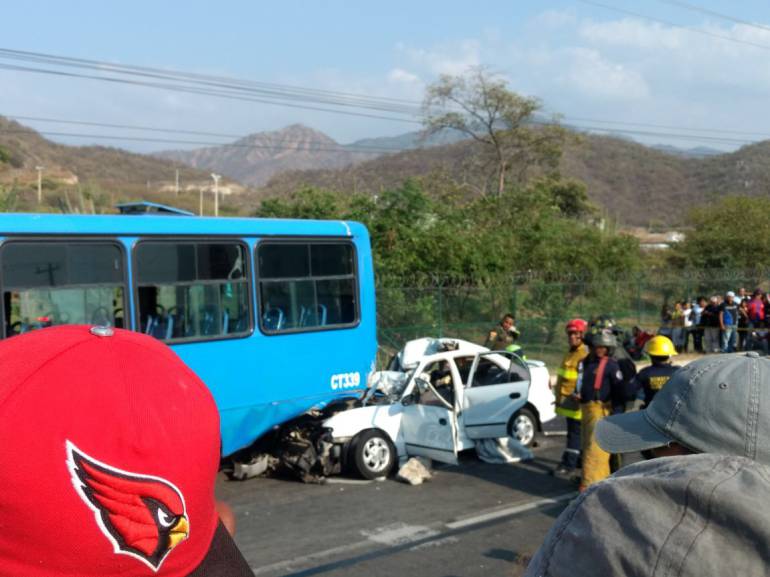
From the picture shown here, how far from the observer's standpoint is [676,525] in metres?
1.14

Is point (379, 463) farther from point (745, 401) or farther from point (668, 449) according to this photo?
point (745, 401)

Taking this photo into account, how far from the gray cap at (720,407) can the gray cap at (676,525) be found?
619 millimetres

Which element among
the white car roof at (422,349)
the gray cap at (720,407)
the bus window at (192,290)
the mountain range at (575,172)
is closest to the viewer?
the gray cap at (720,407)

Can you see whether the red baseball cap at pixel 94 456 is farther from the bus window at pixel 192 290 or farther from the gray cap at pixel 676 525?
the bus window at pixel 192 290

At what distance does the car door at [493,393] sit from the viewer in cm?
1064

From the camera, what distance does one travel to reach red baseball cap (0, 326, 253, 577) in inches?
46.1

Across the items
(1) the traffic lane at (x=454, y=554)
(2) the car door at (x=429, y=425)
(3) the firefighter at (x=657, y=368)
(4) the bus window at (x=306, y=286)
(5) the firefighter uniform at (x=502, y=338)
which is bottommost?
(1) the traffic lane at (x=454, y=554)

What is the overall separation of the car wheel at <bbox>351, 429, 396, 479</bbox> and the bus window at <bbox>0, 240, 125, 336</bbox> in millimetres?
2918

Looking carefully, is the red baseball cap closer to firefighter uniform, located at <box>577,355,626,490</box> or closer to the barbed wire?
firefighter uniform, located at <box>577,355,626,490</box>

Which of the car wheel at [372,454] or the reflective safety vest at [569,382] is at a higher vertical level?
the reflective safety vest at [569,382]

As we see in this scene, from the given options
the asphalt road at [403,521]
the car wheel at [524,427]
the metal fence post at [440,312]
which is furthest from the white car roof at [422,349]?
the metal fence post at [440,312]

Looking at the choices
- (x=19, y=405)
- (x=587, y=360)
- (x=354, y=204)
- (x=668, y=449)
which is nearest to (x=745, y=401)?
(x=668, y=449)

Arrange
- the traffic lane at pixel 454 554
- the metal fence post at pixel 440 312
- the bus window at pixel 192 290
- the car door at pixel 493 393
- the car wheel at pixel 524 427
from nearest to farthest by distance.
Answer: the traffic lane at pixel 454 554
the bus window at pixel 192 290
the car door at pixel 493 393
the car wheel at pixel 524 427
the metal fence post at pixel 440 312

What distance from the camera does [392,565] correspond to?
6992 mm
